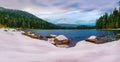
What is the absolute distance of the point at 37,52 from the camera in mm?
2283

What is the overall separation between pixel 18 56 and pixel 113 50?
0.86 metres

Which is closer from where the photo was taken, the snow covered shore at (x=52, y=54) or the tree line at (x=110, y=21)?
the snow covered shore at (x=52, y=54)

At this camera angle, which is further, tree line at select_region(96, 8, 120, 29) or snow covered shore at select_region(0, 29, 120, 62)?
tree line at select_region(96, 8, 120, 29)

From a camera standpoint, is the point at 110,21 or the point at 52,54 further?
the point at 110,21

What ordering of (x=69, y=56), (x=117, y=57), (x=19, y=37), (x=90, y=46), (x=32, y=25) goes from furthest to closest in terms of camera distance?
(x=32, y=25) < (x=19, y=37) < (x=90, y=46) < (x=69, y=56) < (x=117, y=57)

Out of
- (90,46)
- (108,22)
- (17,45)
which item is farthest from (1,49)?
(108,22)

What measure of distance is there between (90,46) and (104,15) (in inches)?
5143

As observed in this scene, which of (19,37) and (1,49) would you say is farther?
(19,37)

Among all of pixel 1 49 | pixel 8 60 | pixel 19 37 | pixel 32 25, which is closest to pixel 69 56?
pixel 8 60

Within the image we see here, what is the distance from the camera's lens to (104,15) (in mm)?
130250

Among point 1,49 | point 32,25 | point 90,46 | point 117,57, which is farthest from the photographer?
point 32,25

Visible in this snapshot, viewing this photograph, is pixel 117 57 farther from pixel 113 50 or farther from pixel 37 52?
pixel 37 52

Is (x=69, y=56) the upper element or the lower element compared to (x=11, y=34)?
lower

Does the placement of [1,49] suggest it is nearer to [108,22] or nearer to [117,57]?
[117,57]
